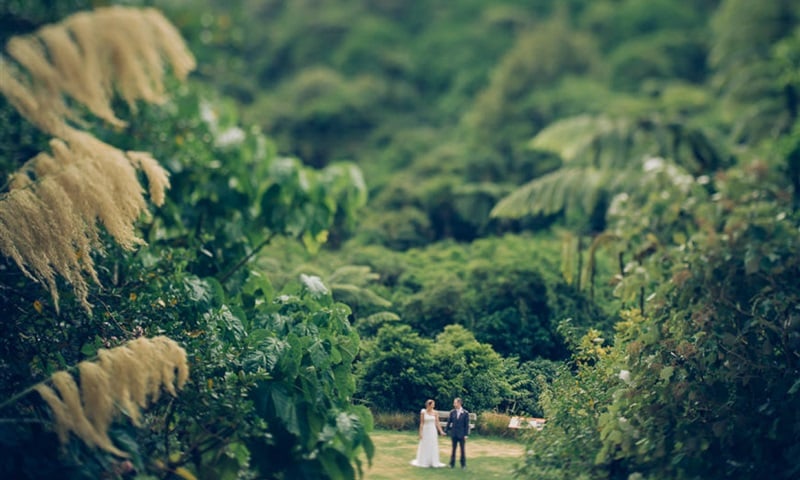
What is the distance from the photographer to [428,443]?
17.1ft

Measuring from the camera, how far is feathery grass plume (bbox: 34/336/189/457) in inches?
148

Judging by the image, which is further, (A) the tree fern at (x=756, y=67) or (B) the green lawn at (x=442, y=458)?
(A) the tree fern at (x=756, y=67)

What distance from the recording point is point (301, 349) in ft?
16.1

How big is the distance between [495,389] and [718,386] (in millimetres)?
1460

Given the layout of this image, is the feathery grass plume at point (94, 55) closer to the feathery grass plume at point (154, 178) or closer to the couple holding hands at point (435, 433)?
the feathery grass plume at point (154, 178)

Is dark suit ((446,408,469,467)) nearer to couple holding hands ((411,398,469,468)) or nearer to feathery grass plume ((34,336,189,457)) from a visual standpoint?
couple holding hands ((411,398,469,468))

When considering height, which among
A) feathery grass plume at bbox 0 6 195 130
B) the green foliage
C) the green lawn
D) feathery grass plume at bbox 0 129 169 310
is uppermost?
feathery grass plume at bbox 0 6 195 130

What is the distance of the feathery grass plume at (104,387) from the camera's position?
377cm

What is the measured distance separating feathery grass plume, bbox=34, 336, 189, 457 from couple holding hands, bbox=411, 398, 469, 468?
181 centimetres

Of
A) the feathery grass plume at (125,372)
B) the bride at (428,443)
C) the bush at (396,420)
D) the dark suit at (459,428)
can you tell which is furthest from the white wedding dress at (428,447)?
the feathery grass plume at (125,372)

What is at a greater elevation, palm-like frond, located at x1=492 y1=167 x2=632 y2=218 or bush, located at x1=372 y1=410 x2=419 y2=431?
palm-like frond, located at x1=492 y1=167 x2=632 y2=218

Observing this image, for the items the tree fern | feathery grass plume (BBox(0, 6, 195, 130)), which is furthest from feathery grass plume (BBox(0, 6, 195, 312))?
the tree fern

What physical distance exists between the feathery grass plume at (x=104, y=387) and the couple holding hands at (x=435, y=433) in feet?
5.94

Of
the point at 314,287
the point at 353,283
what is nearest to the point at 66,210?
the point at 314,287
